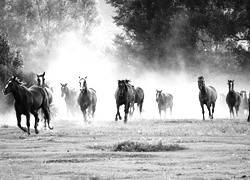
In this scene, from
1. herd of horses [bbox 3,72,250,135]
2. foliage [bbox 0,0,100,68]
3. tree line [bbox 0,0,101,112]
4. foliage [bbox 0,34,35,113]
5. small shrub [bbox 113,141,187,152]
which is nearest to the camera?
small shrub [bbox 113,141,187,152]

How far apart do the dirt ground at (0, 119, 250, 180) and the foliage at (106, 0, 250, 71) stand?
43724 millimetres

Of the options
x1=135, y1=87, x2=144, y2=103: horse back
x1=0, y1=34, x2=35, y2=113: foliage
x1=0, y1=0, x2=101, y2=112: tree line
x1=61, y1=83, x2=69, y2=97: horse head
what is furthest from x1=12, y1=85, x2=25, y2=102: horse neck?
x1=0, y1=0, x2=101, y2=112: tree line

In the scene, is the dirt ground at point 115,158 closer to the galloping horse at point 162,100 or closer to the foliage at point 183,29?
the galloping horse at point 162,100

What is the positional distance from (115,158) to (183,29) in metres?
53.7

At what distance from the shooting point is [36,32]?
99.2 meters

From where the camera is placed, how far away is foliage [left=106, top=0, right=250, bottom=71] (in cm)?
6950

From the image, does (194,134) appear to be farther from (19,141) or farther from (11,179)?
(11,179)

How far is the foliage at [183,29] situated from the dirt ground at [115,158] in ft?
143

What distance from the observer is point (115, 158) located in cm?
1825

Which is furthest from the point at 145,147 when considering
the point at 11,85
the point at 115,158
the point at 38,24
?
the point at 38,24

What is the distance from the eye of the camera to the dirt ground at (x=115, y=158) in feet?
49.2

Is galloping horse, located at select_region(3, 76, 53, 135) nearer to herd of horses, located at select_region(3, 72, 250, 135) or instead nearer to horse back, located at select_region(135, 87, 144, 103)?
herd of horses, located at select_region(3, 72, 250, 135)

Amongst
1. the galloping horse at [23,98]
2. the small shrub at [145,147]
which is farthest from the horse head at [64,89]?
the small shrub at [145,147]

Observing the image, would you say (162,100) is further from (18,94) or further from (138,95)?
(18,94)
